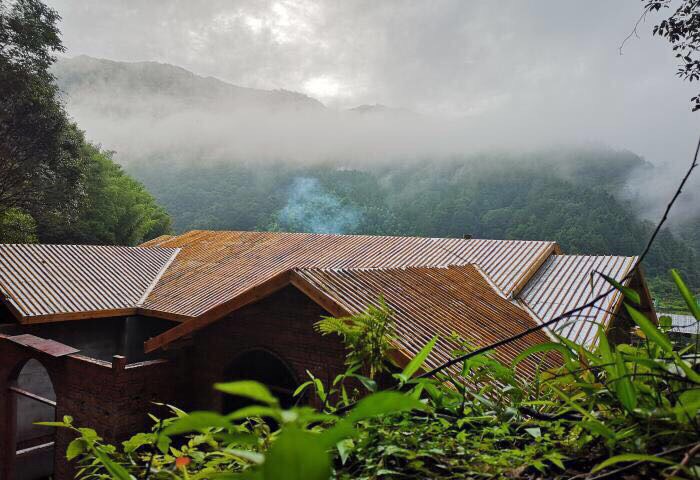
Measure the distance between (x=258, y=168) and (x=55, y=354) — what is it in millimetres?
80502

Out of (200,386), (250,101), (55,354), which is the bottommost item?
(200,386)

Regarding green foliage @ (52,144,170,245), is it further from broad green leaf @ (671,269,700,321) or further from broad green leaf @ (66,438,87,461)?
broad green leaf @ (671,269,700,321)

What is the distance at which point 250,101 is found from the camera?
166 m

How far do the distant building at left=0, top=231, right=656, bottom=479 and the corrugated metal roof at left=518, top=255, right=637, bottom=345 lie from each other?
0.05 m

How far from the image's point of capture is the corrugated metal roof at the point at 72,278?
35.8 ft

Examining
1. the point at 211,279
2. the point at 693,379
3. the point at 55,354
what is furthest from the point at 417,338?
the point at 211,279

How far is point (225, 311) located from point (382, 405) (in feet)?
22.8

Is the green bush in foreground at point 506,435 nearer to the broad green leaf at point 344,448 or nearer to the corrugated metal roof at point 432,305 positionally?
the broad green leaf at point 344,448

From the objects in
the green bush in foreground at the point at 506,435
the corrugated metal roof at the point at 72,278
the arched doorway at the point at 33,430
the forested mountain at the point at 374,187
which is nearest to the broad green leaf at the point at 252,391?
the green bush in foreground at the point at 506,435

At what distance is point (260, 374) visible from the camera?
891 cm

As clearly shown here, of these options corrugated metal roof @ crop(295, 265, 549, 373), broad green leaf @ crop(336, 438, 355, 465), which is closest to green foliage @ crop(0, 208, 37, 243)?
corrugated metal roof @ crop(295, 265, 549, 373)

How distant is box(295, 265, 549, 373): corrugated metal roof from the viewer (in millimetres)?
6125

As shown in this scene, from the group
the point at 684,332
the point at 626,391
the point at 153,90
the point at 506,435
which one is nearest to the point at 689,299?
the point at 626,391

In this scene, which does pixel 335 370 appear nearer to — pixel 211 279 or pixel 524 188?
pixel 211 279
